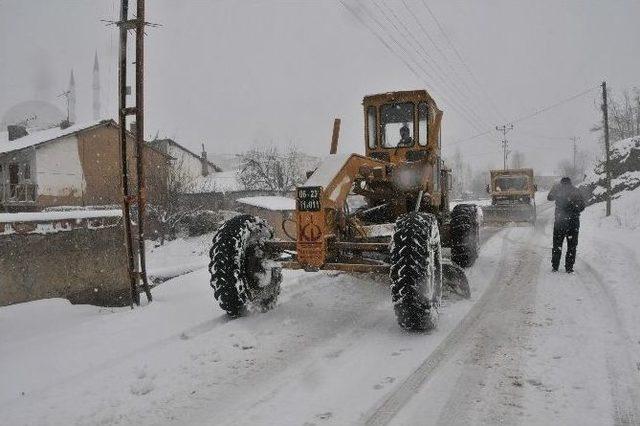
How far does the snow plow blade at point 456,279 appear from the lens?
6426 millimetres

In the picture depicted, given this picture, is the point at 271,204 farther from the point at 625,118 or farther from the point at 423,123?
the point at 625,118

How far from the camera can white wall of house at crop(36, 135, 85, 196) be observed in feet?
98.6

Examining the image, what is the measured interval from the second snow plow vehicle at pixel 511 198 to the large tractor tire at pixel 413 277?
1640cm

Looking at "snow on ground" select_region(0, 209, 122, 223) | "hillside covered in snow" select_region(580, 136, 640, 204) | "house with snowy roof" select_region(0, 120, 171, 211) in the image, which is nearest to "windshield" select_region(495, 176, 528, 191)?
"hillside covered in snow" select_region(580, 136, 640, 204)

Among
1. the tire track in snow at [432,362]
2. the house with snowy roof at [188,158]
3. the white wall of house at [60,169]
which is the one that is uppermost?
the house with snowy roof at [188,158]

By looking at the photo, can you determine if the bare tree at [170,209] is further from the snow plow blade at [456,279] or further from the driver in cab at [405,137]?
the snow plow blade at [456,279]

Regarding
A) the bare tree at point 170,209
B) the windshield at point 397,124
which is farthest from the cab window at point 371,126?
the bare tree at point 170,209

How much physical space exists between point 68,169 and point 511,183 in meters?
26.8

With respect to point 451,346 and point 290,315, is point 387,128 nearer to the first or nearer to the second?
point 290,315

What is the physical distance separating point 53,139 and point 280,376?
31130 mm

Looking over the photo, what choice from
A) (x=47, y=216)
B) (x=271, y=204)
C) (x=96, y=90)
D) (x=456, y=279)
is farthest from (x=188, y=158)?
(x=96, y=90)

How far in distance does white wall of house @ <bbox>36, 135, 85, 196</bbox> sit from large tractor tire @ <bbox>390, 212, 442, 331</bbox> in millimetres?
31123

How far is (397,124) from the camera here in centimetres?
755

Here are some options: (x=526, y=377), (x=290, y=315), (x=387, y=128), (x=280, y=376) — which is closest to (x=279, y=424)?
(x=280, y=376)
